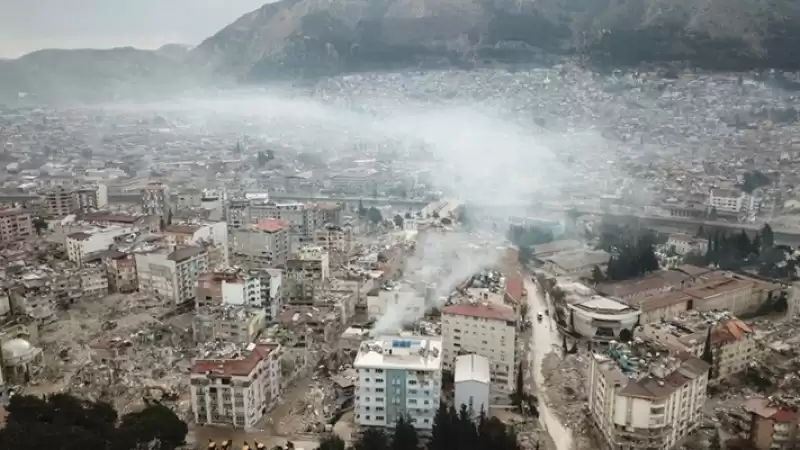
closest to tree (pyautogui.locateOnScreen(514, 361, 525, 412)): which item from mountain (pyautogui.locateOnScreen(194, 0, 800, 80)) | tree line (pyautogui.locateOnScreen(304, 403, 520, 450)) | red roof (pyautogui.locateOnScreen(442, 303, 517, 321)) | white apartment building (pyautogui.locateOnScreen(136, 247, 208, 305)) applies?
red roof (pyautogui.locateOnScreen(442, 303, 517, 321))

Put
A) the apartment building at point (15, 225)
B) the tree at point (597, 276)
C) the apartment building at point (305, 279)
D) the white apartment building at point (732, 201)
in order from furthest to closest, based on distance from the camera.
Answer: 1. the white apartment building at point (732, 201)
2. the apartment building at point (15, 225)
3. the tree at point (597, 276)
4. the apartment building at point (305, 279)

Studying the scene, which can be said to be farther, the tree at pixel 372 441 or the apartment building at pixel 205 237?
the apartment building at pixel 205 237

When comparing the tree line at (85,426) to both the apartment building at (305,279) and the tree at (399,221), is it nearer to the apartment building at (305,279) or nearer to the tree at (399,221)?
the apartment building at (305,279)

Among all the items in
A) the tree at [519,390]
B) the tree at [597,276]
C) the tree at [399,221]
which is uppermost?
the tree at [399,221]

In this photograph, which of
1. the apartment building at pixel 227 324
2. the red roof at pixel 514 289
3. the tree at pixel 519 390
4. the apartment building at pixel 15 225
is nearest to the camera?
the tree at pixel 519 390

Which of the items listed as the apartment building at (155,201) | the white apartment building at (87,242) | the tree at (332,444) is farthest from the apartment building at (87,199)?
the tree at (332,444)

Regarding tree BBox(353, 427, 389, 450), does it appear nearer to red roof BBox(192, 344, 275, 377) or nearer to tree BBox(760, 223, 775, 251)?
red roof BBox(192, 344, 275, 377)
